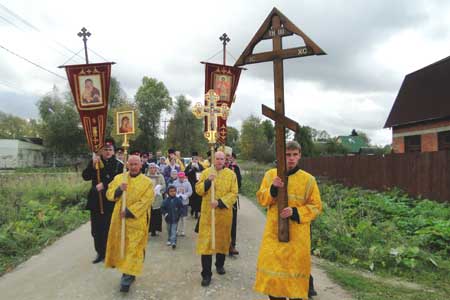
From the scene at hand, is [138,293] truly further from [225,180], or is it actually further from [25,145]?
[25,145]

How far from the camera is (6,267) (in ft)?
22.7

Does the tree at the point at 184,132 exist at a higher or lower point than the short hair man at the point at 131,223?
higher

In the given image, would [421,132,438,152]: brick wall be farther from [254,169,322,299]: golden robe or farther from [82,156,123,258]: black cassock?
[254,169,322,299]: golden robe

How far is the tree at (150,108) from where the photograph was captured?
50500mm

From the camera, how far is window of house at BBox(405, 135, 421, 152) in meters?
22.3

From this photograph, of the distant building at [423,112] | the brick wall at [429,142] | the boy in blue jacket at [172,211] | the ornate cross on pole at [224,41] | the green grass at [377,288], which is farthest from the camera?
the brick wall at [429,142]

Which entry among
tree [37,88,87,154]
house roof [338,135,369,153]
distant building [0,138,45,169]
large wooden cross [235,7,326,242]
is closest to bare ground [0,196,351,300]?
large wooden cross [235,7,326,242]

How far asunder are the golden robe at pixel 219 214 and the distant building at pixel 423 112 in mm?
17222

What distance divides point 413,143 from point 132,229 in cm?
2134

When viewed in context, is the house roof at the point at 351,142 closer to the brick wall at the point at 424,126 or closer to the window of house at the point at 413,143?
the brick wall at the point at 424,126

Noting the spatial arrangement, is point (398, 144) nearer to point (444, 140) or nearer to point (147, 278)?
point (444, 140)

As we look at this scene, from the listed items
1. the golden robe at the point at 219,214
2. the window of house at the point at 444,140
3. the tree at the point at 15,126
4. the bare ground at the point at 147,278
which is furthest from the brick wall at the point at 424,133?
the tree at the point at 15,126

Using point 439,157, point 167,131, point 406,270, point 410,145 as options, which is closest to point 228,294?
point 406,270

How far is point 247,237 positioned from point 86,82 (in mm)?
4828
